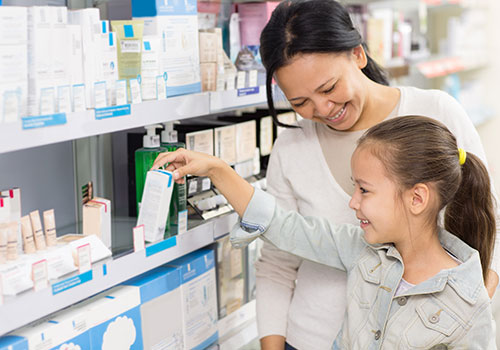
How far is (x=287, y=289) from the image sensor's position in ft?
5.47

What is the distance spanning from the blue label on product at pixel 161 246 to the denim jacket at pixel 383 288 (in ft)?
0.50

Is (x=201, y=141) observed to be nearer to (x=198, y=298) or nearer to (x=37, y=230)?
(x=198, y=298)

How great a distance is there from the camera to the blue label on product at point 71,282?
1.21 m

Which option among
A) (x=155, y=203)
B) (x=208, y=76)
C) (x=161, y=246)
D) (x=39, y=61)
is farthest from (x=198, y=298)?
(x=39, y=61)

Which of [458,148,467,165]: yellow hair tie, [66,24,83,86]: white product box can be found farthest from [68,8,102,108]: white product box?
[458,148,467,165]: yellow hair tie

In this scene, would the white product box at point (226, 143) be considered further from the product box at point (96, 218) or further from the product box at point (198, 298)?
the product box at point (96, 218)

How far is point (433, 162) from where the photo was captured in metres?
1.35

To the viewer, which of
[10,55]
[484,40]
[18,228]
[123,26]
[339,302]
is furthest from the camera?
[484,40]

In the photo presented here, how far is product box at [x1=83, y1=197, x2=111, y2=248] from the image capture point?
1431mm

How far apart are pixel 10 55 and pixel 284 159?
74 centimetres

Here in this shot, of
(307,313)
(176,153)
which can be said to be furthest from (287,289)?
(176,153)

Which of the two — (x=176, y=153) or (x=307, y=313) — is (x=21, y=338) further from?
(x=307, y=313)

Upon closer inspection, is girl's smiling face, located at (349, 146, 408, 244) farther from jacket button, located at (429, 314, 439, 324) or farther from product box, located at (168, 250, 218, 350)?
product box, located at (168, 250, 218, 350)

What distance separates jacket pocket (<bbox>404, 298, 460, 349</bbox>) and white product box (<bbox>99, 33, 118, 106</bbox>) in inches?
31.9
